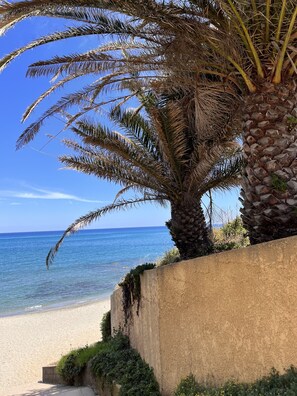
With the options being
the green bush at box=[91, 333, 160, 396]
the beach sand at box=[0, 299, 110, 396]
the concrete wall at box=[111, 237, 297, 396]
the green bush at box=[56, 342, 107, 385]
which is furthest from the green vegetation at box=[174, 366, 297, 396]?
the beach sand at box=[0, 299, 110, 396]

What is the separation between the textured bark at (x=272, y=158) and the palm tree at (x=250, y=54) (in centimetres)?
1

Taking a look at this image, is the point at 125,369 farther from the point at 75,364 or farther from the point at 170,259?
the point at 170,259

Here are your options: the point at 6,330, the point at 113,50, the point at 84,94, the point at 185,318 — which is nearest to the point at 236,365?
the point at 185,318

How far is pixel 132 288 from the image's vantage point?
22.8 ft

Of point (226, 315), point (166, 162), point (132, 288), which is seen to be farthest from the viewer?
point (166, 162)

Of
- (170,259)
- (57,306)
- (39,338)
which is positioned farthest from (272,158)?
(57,306)

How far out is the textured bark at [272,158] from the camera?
4559 mm

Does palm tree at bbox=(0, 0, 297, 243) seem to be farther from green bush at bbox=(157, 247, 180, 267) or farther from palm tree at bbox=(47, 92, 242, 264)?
green bush at bbox=(157, 247, 180, 267)

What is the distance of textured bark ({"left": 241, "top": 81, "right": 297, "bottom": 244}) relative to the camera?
4.56 m

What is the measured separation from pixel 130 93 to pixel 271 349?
17.7 ft

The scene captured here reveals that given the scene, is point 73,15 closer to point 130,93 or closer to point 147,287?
point 130,93

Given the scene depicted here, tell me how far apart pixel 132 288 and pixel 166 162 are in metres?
2.56

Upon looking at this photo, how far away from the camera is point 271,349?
367 cm

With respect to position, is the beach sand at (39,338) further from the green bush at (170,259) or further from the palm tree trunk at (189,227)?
the palm tree trunk at (189,227)
